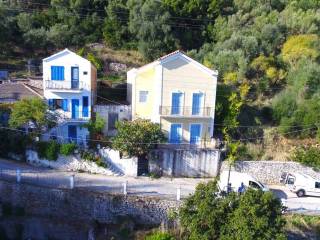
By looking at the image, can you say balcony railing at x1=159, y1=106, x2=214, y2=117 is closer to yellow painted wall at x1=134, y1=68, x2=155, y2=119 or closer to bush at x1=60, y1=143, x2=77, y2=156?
yellow painted wall at x1=134, y1=68, x2=155, y2=119

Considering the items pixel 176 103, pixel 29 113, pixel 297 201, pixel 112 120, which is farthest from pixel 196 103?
pixel 29 113

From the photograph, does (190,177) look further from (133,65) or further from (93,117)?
(133,65)

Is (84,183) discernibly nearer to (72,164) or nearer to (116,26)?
(72,164)

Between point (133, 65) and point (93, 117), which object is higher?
point (133, 65)

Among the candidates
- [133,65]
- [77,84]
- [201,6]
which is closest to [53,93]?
[77,84]

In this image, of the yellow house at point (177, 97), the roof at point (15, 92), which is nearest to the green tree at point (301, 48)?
the yellow house at point (177, 97)

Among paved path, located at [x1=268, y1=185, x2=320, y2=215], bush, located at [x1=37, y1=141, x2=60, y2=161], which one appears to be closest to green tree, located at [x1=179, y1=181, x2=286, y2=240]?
paved path, located at [x1=268, y1=185, x2=320, y2=215]

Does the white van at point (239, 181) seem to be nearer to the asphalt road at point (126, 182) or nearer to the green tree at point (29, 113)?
the asphalt road at point (126, 182)
